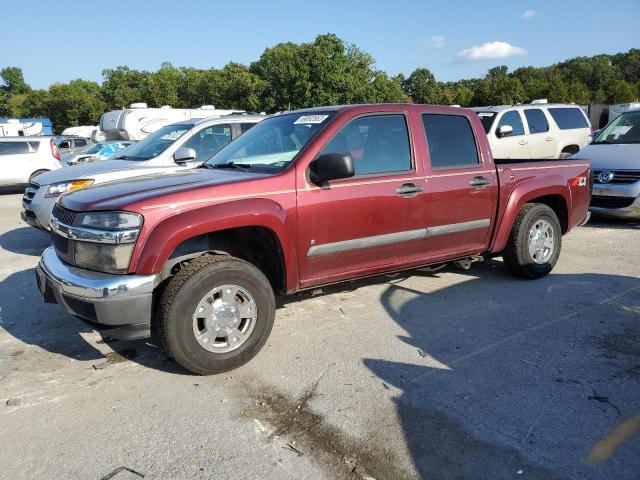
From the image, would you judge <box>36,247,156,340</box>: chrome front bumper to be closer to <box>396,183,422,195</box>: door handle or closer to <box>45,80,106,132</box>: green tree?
<box>396,183,422,195</box>: door handle

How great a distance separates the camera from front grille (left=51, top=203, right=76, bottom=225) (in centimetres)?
355

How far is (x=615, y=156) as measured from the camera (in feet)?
27.5

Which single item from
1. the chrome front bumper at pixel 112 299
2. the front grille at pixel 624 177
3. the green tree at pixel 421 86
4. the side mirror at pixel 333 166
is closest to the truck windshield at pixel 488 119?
the front grille at pixel 624 177

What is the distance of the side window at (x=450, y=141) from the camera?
15.3ft

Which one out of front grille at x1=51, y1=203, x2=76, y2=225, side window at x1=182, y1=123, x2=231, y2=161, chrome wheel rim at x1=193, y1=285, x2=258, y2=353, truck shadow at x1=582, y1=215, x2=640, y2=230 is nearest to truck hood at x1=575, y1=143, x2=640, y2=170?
truck shadow at x1=582, y1=215, x2=640, y2=230

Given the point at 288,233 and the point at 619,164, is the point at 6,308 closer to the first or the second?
the point at 288,233

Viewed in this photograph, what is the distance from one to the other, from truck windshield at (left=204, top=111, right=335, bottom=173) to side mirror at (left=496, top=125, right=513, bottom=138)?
7880 mm

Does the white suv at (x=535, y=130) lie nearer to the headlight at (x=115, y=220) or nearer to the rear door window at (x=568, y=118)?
the rear door window at (x=568, y=118)

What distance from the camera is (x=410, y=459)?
2605mm

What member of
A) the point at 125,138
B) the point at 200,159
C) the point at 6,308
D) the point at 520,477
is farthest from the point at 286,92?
the point at 520,477

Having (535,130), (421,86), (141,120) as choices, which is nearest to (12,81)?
(421,86)

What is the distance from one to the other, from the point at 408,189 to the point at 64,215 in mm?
2690

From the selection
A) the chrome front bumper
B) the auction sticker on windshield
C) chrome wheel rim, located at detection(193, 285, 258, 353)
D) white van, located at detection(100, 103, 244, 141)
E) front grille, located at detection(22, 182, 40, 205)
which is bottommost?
chrome wheel rim, located at detection(193, 285, 258, 353)

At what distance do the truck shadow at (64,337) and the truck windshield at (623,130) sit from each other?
8498 millimetres
